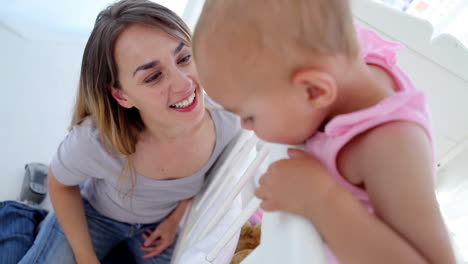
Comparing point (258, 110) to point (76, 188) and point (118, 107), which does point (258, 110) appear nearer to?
point (118, 107)

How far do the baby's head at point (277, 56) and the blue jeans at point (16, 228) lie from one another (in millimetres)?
936

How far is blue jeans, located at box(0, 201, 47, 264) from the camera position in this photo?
106 cm

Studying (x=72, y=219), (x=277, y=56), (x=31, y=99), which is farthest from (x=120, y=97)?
(x=31, y=99)

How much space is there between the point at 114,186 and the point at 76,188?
0.13 m

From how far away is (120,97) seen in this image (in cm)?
79

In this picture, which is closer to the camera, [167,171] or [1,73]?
[167,171]

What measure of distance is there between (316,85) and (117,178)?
2.09ft

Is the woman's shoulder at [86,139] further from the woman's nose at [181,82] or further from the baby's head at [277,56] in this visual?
the baby's head at [277,56]

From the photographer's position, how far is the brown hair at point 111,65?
2.37ft

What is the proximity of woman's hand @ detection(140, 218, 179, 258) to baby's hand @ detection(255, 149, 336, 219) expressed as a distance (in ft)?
2.15

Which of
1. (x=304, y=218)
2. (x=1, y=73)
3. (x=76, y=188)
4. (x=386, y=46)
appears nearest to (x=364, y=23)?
(x=386, y=46)

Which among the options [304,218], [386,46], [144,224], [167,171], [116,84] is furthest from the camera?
[144,224]

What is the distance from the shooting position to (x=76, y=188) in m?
0.99

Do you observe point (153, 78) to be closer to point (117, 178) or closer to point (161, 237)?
point (117, 178)
